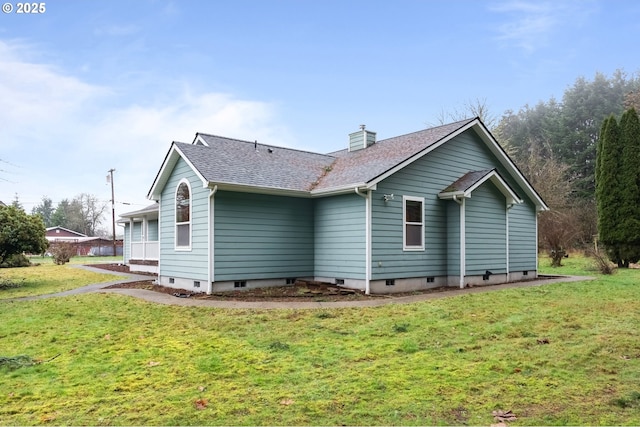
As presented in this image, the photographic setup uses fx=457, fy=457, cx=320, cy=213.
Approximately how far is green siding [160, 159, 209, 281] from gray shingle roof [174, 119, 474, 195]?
81 cm

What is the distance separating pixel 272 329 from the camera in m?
7.94

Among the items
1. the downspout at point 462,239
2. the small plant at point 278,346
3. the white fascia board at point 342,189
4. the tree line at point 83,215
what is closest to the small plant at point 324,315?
the small plant at point 278,346

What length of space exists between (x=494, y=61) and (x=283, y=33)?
34.1 ft

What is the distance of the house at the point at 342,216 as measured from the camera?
42.4 feet

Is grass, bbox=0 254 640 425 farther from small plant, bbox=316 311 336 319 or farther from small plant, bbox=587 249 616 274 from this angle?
small plant, bbox=587 249 616 274

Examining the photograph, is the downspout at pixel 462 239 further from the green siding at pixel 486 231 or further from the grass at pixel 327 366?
the grass at pixel 327 366

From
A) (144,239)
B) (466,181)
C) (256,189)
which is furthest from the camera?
(144,239)

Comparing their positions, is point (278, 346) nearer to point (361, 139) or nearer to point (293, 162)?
point (293, 162)

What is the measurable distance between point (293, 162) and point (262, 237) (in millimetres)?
3863

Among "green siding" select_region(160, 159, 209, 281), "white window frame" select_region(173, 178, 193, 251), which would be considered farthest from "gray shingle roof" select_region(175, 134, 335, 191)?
"white window frame" select_region(173, 178, 193, 251)

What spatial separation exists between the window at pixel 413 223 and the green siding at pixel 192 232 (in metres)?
5.88

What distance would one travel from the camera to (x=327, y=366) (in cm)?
566

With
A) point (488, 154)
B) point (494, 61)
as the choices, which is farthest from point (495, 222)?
point (494, 61)

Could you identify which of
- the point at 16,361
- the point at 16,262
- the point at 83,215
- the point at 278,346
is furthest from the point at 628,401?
the point at 83,215
